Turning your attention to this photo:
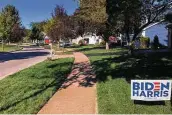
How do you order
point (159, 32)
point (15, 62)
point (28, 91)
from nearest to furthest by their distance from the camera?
1. point (28, 91)
2. point (15, 62)
3. point (159, 32)

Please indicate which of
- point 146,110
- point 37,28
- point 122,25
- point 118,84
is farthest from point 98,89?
point 37,28

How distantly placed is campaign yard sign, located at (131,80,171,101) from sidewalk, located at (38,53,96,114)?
127 centimetres

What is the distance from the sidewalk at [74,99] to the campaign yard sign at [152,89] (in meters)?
1.27

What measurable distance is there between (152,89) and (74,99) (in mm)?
2530

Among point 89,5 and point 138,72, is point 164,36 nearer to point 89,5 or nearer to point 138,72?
point 89,5

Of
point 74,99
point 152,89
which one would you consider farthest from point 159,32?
point 152,89

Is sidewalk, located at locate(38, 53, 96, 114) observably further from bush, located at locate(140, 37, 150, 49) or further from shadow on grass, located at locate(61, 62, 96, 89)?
bush, located at locate(140, 37, 150, 49)

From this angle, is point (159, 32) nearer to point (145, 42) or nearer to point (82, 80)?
point (145, 42)

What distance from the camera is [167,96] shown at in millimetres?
8867

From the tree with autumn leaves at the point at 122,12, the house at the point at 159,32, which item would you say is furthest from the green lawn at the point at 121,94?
the house at the point at 159,32

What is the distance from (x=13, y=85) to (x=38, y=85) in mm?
1066

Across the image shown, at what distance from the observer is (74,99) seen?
10.2m

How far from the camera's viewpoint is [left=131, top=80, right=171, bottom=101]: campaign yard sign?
8805mm

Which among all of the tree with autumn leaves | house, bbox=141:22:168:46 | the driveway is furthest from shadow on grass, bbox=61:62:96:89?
house, bbox=141:22:168:46
